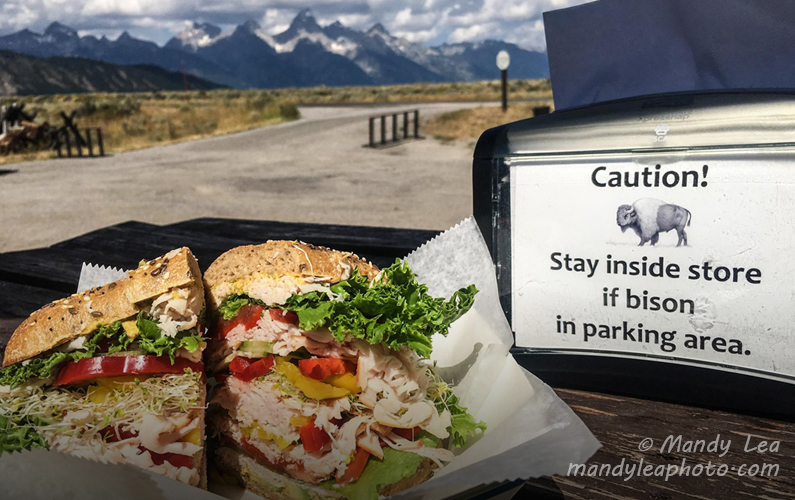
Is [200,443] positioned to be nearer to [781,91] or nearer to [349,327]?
[349,327]

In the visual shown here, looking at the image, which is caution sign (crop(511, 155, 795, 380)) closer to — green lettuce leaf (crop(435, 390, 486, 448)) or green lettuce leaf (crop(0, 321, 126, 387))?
green lettuce leaf (crop(435, 390, 486, 448))

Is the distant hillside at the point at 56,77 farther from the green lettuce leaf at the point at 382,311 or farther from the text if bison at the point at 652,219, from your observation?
the text if bison at the point at 652,219

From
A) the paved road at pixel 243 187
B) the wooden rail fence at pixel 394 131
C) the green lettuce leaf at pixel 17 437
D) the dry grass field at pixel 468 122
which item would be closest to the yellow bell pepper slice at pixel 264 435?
the green lettuce leaf at pixel 17 437

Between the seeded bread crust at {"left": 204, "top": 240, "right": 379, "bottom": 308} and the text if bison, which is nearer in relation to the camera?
the text if bison

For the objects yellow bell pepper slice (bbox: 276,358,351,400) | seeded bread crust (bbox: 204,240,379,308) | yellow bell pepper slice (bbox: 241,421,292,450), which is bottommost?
yellow bell pepper slice (bbox: 241,421,292,450)

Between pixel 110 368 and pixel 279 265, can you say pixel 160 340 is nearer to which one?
pixel 110 368

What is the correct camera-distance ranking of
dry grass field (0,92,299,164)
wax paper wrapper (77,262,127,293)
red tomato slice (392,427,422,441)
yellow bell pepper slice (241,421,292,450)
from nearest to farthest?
1. red tomato slice (392,427,422,441)
2. yellow bell pepper slice (241,421,292,450)
3. wax paper wrapper (77,262,127,293)
4. dry grass field (0,92,299,164)

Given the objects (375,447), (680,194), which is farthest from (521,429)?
(680,194)

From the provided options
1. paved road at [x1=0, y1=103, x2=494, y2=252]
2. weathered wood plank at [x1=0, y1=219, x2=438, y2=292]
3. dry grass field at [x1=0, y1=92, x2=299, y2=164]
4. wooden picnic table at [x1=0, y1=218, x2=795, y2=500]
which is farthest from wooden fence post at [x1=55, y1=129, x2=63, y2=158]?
wooden picnic table at [x1=0, y1=218, x2=795, y2=500]
